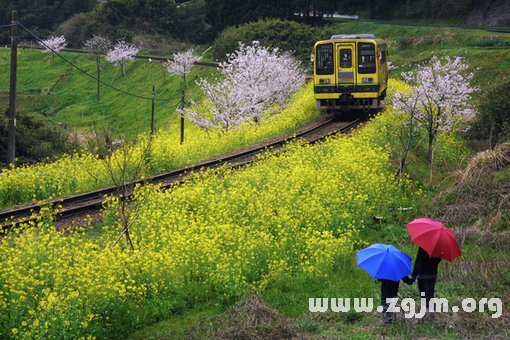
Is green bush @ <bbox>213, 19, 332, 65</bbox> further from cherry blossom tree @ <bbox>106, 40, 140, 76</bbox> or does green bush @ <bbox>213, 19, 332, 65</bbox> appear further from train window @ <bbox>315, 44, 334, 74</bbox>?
train window @ <bbox>315, 44, 334, 74</bbox>

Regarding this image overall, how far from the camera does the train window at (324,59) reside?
23094 mm

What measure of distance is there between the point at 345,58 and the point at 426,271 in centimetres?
1577

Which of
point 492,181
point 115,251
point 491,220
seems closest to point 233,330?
point 115,251

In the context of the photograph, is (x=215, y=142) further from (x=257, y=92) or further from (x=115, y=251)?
(x=115, y=251)

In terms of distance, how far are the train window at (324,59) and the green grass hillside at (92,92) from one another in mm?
22777

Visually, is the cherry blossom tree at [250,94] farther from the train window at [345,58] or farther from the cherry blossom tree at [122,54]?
the cherry blossom tree at [122,54]

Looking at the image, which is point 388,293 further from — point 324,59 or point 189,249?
point 324,59

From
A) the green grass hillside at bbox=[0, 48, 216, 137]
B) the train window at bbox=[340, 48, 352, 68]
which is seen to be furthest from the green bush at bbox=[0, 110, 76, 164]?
the train window at bbox=[340, 48, 352, 68]

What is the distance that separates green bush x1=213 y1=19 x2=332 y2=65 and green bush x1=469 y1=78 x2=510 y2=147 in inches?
1010

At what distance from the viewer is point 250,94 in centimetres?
3011

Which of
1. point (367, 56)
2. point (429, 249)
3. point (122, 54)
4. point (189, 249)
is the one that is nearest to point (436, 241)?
point (429, 249)

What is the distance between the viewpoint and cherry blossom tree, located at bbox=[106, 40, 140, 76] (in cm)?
6269

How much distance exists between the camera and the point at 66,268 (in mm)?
9477

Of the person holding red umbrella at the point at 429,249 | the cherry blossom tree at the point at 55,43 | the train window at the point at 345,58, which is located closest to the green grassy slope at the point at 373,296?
the person holding red umbrella at the point at 429,249
